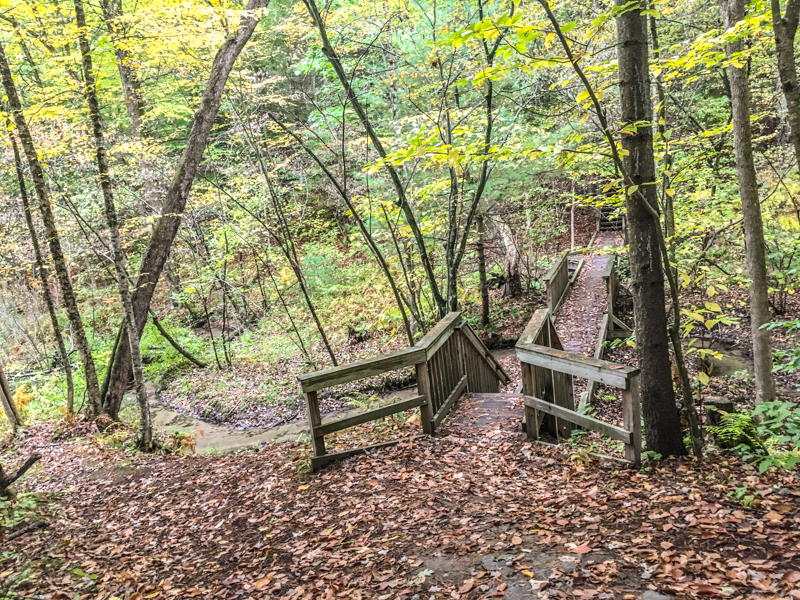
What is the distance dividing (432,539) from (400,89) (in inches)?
472

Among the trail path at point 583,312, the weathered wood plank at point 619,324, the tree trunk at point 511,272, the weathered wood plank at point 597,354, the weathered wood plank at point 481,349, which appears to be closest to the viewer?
the weathered wood plank at point 481,349

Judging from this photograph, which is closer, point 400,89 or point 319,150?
point 400,89

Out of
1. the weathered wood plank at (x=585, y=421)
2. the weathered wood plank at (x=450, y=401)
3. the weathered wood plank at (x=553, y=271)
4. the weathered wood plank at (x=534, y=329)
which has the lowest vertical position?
the weathered wood plank at (x=450, y=401)

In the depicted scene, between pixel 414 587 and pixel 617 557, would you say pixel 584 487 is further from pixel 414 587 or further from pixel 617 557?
pixel 414 587

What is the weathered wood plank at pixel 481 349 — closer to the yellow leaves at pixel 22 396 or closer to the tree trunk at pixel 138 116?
the tree trunk at pixel 138 116

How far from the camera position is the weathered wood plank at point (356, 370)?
499 cm

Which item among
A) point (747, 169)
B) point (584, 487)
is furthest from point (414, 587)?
point (747, 169)

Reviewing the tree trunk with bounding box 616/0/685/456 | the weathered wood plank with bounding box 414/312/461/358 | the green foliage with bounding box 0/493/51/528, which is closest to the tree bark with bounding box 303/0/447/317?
the weathered wood plank with bounding box 414/312/461/358

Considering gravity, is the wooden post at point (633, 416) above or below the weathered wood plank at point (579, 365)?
below

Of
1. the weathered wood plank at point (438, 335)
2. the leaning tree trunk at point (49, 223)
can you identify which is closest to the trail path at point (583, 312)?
the weathered wood plank at point (438, 335)

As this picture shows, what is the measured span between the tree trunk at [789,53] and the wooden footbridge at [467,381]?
2.32 meters

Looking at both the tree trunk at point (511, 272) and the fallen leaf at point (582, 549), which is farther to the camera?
the tree trunk at point (511, 272)

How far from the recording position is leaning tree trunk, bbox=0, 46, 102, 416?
740cm

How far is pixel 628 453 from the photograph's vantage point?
4.34 metres
